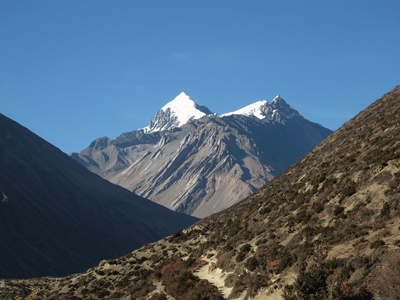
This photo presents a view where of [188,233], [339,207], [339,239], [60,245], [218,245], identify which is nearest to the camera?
[339,239]

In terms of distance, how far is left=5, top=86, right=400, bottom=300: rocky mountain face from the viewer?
26.9 metres

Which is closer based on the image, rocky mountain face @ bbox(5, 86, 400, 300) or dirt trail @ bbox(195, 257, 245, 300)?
rocky mountain face @ bbox(5, 86, 400, 300)

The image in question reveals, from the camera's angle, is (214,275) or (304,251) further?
(214,275)

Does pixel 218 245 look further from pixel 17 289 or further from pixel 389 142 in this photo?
pixel 17 289

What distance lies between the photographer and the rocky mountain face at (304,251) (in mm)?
26938

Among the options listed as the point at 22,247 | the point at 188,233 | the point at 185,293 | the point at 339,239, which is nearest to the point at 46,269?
the point at 22,247

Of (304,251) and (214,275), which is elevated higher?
(214,275)

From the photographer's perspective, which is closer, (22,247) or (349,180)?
(349,180)

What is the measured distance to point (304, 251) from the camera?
3369 centimetres

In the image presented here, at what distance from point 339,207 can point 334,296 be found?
14.7 metres

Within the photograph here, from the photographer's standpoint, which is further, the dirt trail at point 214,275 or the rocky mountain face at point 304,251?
the dirt trail at point 214,275

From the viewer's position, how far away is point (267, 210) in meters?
52.2

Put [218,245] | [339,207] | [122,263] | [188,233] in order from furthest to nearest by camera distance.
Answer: [188,233]
[122,263]
[218,245]
[339,207]

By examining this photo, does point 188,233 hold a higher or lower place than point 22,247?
lower
